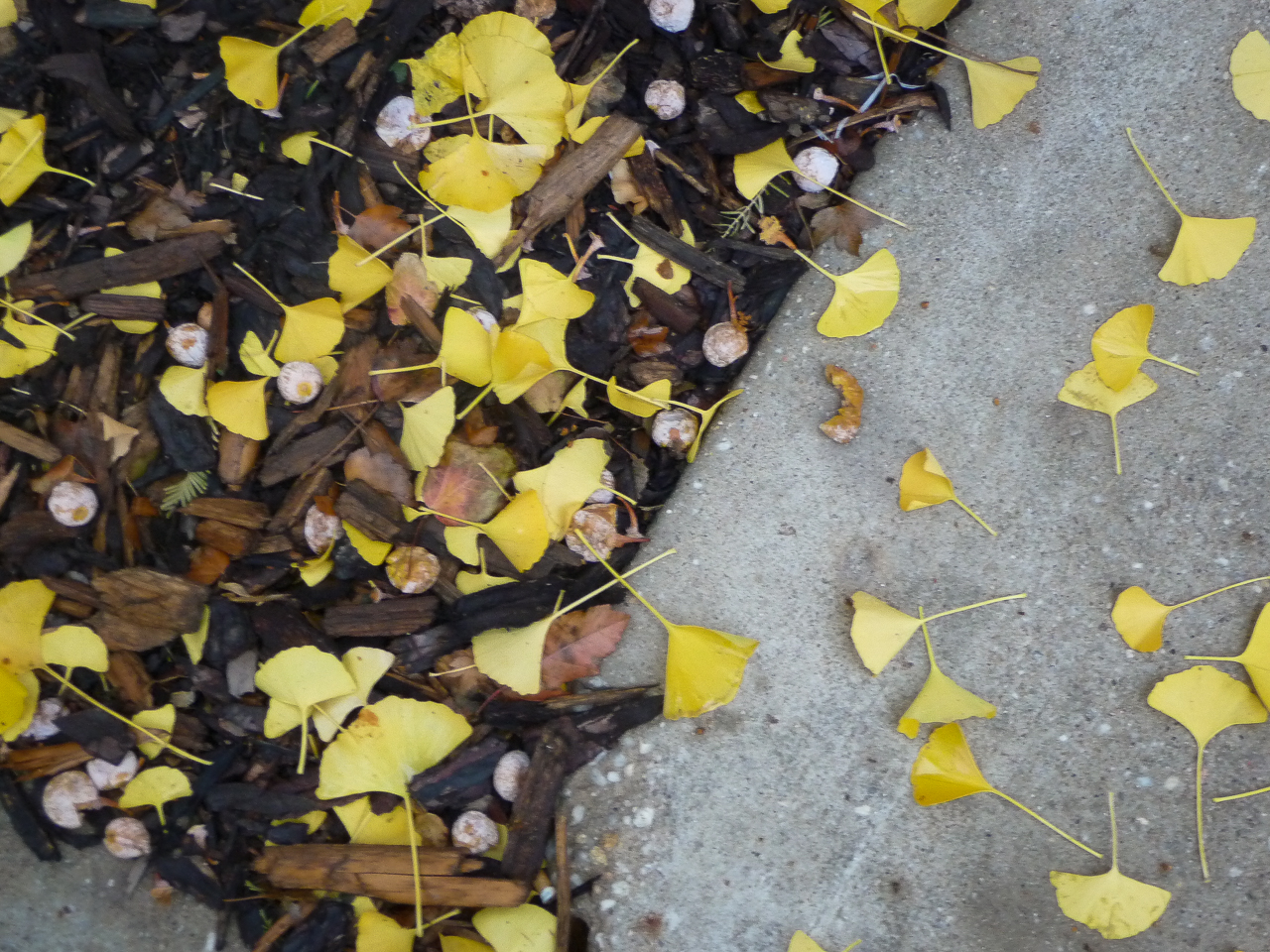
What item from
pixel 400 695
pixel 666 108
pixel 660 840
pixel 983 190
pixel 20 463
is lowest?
pixel 660 840

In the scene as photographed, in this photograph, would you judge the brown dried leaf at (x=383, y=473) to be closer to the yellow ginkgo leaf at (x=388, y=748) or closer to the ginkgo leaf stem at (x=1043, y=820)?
the yellow ginkgo leaf at (x=388, y=748)

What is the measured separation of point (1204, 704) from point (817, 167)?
994mm

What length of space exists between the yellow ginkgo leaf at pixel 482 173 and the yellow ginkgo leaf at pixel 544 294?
0.11 m

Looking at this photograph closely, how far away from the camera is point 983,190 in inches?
53.9

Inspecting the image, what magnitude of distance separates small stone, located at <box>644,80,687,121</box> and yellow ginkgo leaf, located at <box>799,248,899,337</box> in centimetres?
33

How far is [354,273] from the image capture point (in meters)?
1.32

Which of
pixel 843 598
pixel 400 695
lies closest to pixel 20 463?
pixel 400 695

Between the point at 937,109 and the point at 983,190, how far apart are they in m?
0.15

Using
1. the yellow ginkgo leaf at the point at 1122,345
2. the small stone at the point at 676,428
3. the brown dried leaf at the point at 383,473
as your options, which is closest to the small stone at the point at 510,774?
the brown dried leaf at the point at 383,473

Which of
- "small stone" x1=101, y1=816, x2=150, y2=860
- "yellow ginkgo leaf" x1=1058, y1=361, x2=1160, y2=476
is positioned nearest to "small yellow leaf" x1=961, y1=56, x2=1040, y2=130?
"yellow ginkgo leaf" x1=1058, y1=361, x2=1160, y2=476

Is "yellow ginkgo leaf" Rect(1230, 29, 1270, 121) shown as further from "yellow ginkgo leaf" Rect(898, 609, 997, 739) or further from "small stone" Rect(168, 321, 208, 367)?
"small stone" Rect(168, 321, 208, 367)

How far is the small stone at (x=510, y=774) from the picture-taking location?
52.2 inches

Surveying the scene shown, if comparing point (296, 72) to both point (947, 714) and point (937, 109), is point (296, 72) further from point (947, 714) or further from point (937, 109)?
point (947, 714)

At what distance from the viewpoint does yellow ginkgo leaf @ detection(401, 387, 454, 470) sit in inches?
50.3
